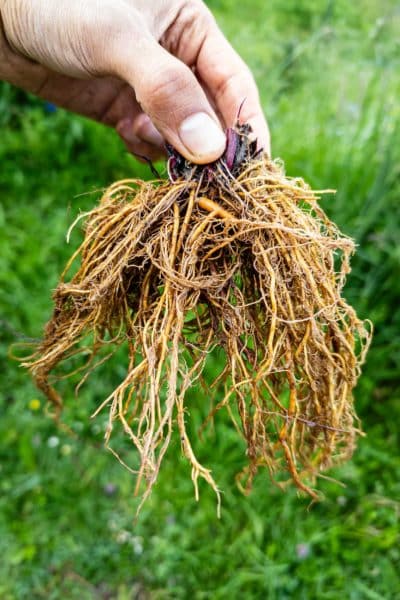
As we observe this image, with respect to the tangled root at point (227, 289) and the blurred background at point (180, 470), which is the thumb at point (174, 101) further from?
the blurred background at point (180, 470)

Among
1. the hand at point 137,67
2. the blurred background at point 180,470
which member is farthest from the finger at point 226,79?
the blurred background at point 180,470

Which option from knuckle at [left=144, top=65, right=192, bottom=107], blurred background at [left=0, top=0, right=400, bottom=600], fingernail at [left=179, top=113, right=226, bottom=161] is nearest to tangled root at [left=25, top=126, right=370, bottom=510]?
fingernail at [left=179, top=113, right=226, bottom=161]

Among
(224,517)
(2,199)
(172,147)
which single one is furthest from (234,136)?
(2,199)

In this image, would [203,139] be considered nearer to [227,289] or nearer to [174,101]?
[174,101]

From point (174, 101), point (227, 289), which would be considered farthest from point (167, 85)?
point (227, 289)

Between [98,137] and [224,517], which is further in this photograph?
[98,137]

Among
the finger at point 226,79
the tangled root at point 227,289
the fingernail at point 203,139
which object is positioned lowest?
the tangled root at point 227,289

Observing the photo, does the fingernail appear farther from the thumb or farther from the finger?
the finger

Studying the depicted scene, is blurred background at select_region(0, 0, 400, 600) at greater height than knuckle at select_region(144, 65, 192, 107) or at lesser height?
lesser

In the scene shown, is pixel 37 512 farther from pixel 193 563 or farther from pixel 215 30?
pixel 215 30
